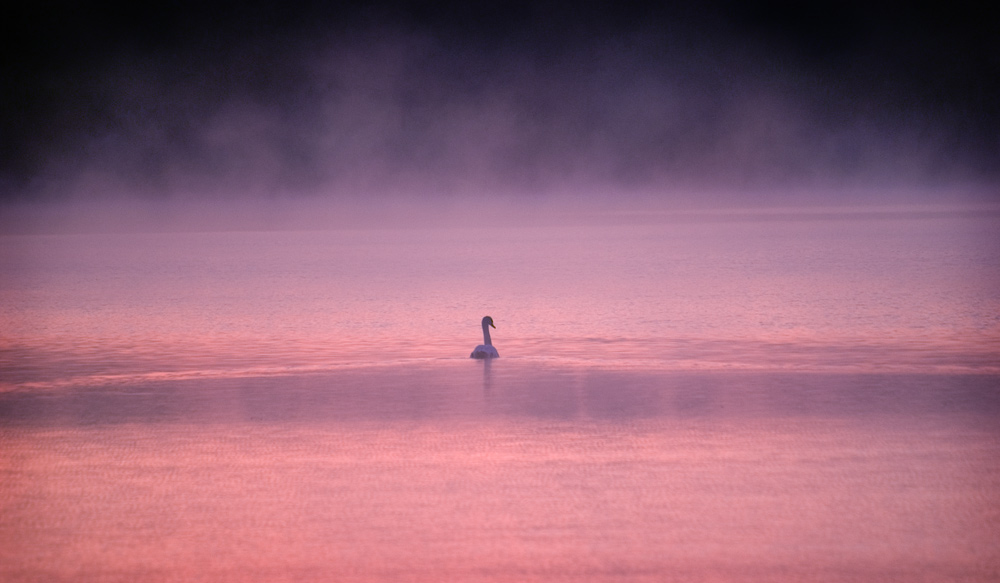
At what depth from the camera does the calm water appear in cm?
374

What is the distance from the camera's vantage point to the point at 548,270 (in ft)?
46.1

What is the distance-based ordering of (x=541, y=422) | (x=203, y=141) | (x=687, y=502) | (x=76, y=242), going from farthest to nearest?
(x=203, y=141), (x=76, y=242), (x=541, y=422), (x=687, y=502)

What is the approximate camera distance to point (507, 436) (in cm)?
517

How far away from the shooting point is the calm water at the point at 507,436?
12.3 feet

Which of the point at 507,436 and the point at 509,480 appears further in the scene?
the point at 507,436

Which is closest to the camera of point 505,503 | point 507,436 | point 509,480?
point 505,503

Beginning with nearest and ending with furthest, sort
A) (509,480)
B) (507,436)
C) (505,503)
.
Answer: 1. (505,503)
2. (509,480)
3. (507,436)

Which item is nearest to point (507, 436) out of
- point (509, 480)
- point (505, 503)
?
point (509, 480)

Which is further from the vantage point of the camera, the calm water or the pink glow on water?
the calm water

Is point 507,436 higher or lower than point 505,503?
higher

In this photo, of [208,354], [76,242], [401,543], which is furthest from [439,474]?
[76,242]

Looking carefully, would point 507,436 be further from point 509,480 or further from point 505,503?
point 505,503

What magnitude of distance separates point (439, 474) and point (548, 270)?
9.54 meters

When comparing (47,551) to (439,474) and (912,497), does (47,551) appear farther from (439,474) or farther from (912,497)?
(912,497)
